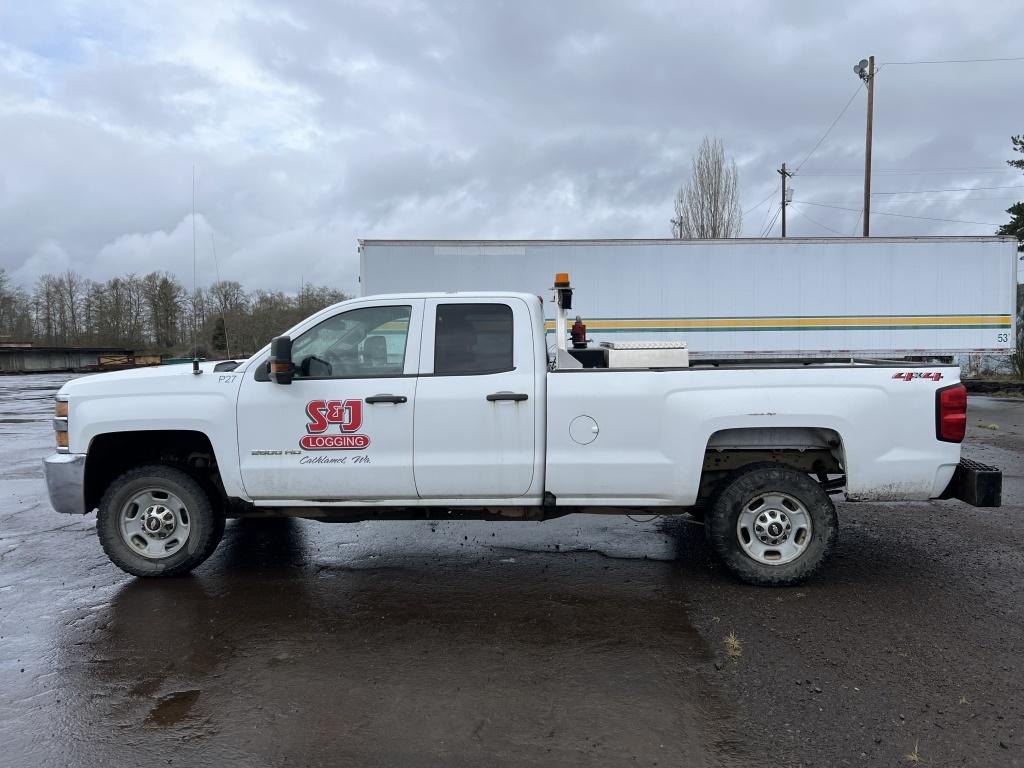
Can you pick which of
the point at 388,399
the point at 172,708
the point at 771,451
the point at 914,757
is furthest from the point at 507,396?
the point at 914,757

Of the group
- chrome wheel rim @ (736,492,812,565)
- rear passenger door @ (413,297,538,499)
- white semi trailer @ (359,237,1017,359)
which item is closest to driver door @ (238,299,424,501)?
rear passenger door @ (413,297,538,499)

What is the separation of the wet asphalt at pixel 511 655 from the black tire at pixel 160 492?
163 millimetres

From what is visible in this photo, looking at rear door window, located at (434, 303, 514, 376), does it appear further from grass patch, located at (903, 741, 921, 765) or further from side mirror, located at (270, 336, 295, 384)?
grass patch, located at (903, 741, 921, 765)

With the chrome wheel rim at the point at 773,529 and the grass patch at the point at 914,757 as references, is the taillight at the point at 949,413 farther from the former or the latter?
the grass patch at the point at 914,757

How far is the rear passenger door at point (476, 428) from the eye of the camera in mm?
4789

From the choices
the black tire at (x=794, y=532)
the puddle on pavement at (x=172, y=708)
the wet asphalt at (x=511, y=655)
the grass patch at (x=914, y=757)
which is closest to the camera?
the grass patch at (x=914, y=757)

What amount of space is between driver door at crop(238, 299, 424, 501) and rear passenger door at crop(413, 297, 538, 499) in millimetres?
120

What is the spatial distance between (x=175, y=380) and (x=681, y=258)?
44.1 feet

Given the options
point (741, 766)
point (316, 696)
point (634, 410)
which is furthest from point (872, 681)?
point (316, 696)

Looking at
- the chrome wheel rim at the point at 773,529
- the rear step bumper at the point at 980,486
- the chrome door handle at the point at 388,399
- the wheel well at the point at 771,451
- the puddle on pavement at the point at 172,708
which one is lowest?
the puddle on pavement at the point at 172,708

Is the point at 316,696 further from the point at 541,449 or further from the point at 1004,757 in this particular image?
the point at 1004,757

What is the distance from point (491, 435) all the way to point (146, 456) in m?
2.62

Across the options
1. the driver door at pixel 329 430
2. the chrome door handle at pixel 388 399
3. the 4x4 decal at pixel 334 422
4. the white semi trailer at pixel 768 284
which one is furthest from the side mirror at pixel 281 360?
the white semi trailer at pixel 768 284

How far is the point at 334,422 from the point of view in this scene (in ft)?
15.8
